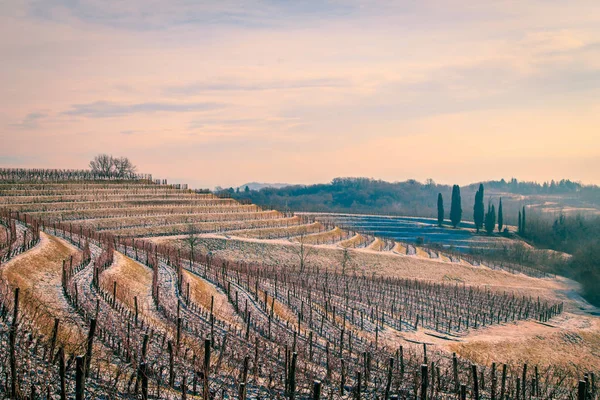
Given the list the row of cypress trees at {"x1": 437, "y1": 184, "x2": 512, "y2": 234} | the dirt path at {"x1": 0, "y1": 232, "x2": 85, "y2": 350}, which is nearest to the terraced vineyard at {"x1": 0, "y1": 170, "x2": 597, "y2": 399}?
the dirt path at {"x1": 0, "y1": 232, "x2": 85, "y2": 350}

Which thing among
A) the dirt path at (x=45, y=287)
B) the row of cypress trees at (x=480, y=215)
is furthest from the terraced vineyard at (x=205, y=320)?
the row of cypress trees at (x=480, y=215)

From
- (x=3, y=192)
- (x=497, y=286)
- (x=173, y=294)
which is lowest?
(x=497, y=286)

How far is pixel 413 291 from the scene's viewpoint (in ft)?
161

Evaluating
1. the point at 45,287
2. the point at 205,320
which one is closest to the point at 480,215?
the point at 205,320

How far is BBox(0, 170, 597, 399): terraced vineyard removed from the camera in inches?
549

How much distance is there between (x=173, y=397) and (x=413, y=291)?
38807 millimetres

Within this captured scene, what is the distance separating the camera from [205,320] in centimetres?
2455

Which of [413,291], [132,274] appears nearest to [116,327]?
[132,274]

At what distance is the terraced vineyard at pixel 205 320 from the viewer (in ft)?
45.8

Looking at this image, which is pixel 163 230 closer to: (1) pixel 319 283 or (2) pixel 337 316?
(1) pixel 319 283

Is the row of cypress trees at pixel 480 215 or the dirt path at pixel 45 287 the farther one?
Result: the row of cypress trees at pixel 480 215

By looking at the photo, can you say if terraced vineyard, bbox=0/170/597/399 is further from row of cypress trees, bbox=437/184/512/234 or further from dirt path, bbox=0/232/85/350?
row of cypress trees, bbox=437/184/512/234

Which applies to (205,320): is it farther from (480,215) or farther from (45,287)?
(480,215)

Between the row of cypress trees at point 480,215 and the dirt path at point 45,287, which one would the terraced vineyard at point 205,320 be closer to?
the dirt path at point 45,287
